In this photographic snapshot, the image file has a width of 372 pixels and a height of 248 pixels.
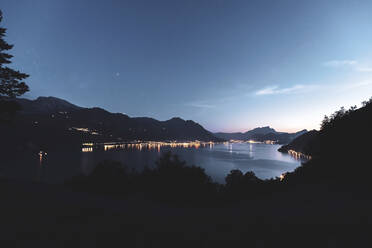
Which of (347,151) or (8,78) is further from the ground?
(8,78)

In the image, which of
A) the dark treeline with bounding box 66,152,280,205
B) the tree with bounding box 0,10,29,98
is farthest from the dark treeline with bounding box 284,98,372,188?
the tree with bounding box 0,10,29,98

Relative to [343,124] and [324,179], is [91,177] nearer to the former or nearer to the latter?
[324,179]

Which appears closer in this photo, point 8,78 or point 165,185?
point 8,78

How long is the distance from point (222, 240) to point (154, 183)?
19.3 meters

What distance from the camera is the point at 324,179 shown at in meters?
16.9

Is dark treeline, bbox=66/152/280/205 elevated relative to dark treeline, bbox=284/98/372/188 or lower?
lower

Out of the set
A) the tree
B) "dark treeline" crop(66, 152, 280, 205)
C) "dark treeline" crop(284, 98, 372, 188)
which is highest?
the tree

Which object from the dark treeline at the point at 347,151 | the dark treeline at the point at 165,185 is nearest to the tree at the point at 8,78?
the dark treeline at the point at 165,185

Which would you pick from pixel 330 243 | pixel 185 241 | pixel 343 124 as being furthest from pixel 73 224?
pixel 343 124

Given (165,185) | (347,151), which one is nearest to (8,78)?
(165,185)

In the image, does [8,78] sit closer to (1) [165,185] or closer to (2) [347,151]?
(1) [165,185]

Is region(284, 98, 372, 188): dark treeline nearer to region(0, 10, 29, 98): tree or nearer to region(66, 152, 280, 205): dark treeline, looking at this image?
region(66, 152, 280, 205): dark treeline

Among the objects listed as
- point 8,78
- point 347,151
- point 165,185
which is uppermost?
point 8,78

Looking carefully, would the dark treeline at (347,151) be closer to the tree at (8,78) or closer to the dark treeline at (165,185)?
the dark treeline at (165,185)
